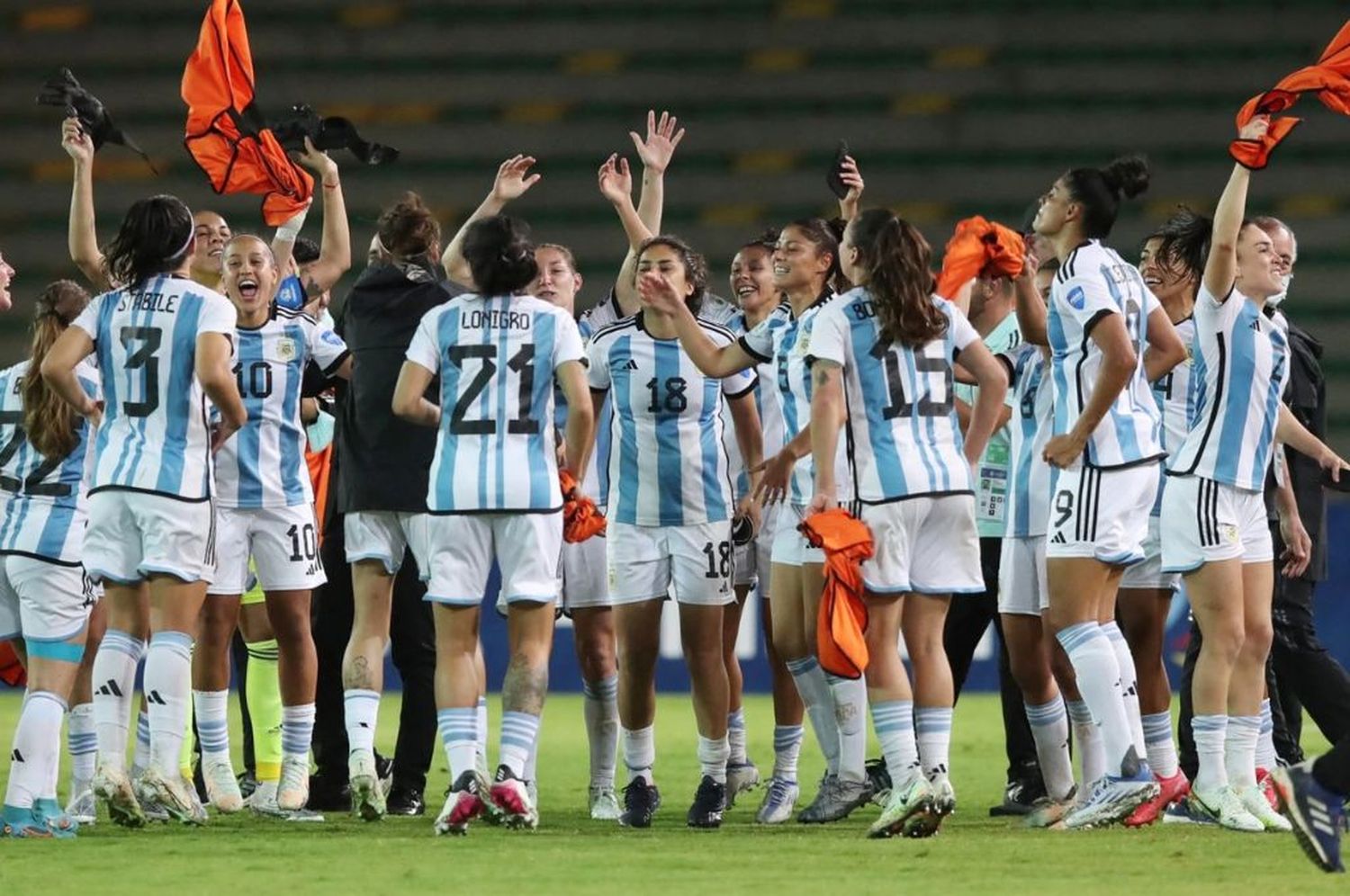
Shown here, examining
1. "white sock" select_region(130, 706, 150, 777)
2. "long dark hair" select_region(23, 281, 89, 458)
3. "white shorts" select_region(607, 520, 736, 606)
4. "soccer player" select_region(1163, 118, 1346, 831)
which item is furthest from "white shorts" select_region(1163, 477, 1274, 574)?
"white sock" select_region(130, 706, 150, 777)

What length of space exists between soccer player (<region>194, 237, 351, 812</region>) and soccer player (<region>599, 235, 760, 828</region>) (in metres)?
1.06

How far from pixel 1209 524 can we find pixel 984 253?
1.11m

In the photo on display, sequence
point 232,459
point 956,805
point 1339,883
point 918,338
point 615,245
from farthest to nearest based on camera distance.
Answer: point 615,245
point 956,805
point 232,459
point 918,338
point 1339,883

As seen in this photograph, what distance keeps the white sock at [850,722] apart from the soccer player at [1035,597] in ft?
1.84

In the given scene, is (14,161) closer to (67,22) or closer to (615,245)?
(67,22)

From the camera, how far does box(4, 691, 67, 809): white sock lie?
6.66 meters

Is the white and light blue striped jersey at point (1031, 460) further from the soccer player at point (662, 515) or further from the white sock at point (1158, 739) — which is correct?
the soccer player at point (662, 515)

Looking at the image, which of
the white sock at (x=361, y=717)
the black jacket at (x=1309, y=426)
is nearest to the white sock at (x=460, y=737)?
the white sock at (x=361, y=717)

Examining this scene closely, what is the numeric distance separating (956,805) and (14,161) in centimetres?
1241

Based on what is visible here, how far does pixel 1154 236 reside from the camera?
7.59 metres

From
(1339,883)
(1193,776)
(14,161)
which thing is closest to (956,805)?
(1193,776)

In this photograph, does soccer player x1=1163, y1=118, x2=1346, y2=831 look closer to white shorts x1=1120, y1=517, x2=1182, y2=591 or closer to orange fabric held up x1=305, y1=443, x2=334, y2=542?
white shorts x1=1120, y1=517, x2=1182, y2=591

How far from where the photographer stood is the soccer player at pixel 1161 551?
725cm

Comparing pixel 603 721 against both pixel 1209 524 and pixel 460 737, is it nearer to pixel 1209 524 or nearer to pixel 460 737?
pixel 460 737
